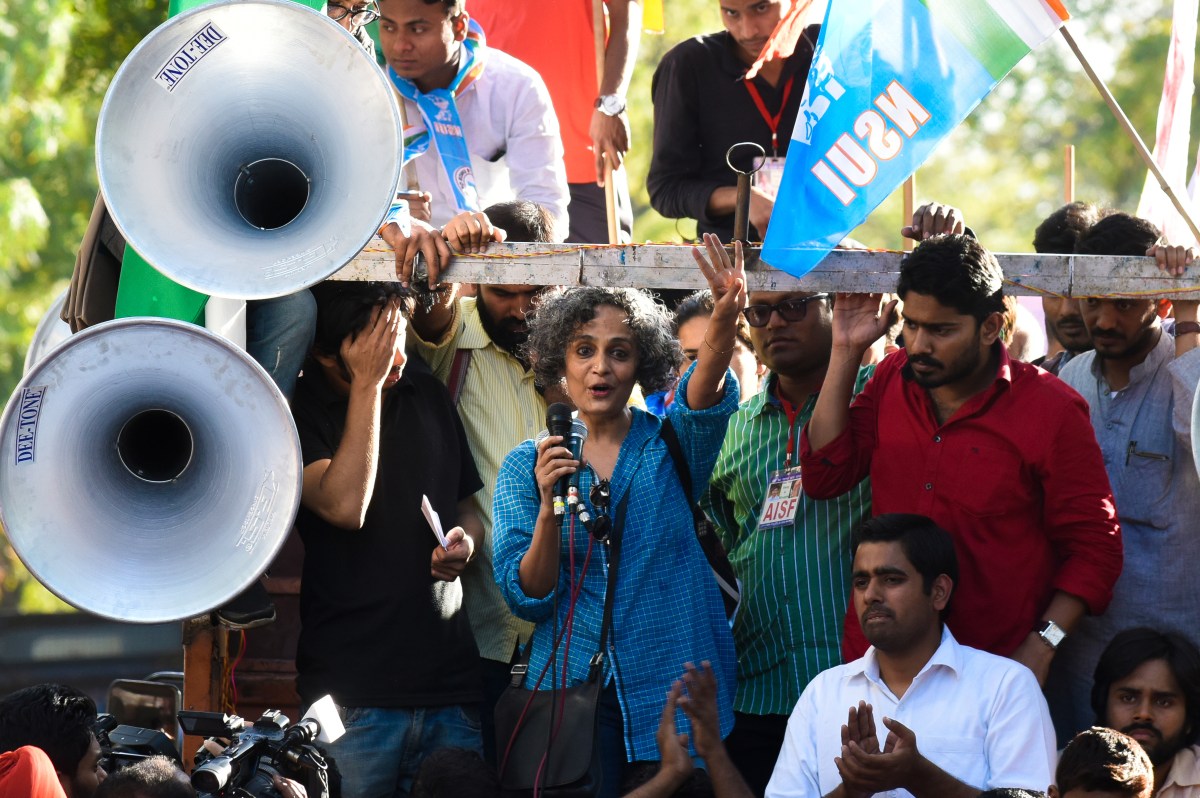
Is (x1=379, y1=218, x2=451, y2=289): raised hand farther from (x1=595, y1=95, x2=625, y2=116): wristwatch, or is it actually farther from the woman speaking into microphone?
(x1=595, y1=95, x2=625, y2=116): wristwatch

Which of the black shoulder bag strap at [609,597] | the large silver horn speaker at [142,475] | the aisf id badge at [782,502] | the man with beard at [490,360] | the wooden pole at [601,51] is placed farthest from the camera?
the wooden pole at [601,51]

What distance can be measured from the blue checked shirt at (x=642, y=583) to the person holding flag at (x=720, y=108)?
157 centimetres

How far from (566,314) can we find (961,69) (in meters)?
1.32

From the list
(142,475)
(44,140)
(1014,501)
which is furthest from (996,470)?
(44,140)

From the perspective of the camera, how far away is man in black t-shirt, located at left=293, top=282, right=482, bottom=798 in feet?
16.8

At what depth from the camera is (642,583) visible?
16.3ft

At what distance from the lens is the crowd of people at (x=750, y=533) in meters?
4.70

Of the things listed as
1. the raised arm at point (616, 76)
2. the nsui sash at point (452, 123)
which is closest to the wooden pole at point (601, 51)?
the raised arm at point (616, 76)

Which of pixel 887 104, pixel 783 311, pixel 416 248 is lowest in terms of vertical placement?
pixel 783 311

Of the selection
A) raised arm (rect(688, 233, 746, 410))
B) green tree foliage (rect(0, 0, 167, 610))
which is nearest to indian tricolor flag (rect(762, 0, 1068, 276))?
raised arm (rect(688, 233, 746, 410))

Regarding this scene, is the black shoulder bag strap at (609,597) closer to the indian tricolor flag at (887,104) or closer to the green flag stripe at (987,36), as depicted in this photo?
the indian tricolor flag at (887,104)

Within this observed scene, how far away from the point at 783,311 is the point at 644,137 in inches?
534

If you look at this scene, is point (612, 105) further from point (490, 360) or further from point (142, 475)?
point (142, 475)

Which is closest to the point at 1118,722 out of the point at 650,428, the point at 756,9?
the point at 650,428
